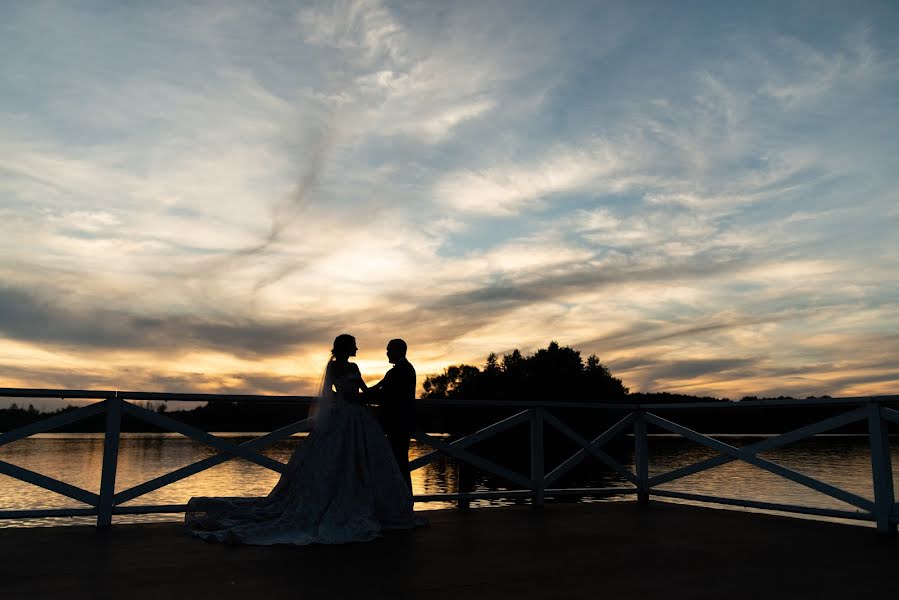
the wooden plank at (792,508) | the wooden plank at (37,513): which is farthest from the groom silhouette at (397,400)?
the wooden plank at (792,508)

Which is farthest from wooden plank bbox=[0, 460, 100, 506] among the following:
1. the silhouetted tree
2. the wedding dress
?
the silhouetted tree

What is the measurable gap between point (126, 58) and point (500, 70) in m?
5.94

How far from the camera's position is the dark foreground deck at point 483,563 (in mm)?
3891

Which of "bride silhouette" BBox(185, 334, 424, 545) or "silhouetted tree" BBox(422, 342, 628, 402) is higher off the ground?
"silhouetted tree" BBox(422, 342, 628, 402)

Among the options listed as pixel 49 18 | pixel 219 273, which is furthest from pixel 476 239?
pixel 49 18

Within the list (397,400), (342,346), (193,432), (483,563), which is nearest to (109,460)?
(193,432)

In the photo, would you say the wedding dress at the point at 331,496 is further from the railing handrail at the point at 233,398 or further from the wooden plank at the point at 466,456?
the wooden plank at the point at 466,456

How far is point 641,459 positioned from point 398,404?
3958mm

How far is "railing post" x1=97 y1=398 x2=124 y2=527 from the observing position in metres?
6.50

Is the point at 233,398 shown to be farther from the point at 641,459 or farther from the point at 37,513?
the point at 641,459

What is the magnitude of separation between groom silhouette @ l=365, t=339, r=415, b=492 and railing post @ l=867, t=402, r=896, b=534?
4.59m

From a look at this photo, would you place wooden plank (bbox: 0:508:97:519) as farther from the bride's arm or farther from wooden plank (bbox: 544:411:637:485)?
wooden plank (bbox: 544:411:637:485)

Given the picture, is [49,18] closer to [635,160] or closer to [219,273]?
[219,273]

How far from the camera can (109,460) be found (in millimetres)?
6590
